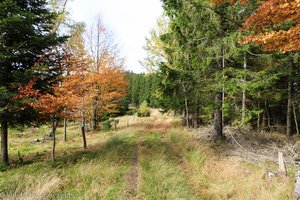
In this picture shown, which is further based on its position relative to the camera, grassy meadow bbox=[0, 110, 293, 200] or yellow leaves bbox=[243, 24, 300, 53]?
yellow leaves bbox=[243, 24, 300, 53]

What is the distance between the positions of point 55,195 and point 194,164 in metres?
4.97

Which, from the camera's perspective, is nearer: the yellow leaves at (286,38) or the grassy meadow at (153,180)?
the grassy meadow at (153,180)

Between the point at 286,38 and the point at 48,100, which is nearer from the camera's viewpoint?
the point at 286,38

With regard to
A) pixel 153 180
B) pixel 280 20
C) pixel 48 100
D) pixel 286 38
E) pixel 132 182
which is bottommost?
pixel 132 182

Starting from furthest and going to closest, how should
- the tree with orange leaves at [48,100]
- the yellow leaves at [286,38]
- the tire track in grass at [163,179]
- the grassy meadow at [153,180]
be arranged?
the tree with orange leaves at [48,100] → the yellow leaves at [286,38] → the tire track in grass at [163,179] → the grassy meadow at [153,180]

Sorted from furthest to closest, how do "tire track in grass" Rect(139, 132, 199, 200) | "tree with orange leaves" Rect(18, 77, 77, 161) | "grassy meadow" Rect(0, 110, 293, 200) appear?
1. "tree with orange leaves" Rect(18, 77, 77, 161)
2. "tire track in grass" Rect(139, 132, 199, 200)
3. "grassy meadow" Rect(0, 110, 293, 200)

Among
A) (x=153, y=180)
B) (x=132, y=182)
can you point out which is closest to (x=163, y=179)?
(x=153, y=180)

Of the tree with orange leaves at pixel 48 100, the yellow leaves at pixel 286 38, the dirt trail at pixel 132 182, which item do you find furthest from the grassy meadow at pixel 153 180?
the yellow leaves at pixel 286 38

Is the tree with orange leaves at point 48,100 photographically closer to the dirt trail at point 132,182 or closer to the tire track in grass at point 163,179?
the dirt trail at point 132,182

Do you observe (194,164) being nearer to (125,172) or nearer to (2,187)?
(125,172)

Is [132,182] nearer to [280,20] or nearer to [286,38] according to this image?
[286,38]

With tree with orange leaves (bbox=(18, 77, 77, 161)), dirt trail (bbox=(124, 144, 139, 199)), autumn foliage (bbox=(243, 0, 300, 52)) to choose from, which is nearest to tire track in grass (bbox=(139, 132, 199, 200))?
dirt trail (bbox=(124, 144, 139, 199))

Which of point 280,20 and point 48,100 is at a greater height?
point 280,20

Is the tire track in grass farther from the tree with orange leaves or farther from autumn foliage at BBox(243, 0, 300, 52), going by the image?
autumn foliage at BBox(243, 0, 300, 52)
